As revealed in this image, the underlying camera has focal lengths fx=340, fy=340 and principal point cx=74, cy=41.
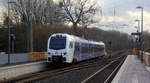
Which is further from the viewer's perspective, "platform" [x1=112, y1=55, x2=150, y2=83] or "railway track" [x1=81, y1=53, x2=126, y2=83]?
"railway track" [x1=81, y1=53, x2=126, y2=83]

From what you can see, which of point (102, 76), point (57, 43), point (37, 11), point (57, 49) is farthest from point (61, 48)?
point (37, 11)

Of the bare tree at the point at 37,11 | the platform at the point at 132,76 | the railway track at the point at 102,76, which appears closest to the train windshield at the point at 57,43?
the railway track at the point at 102,76

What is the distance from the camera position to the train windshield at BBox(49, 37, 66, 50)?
30.6 metres

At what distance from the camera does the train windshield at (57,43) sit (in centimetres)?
3063

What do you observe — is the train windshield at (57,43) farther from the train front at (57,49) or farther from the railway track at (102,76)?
the railway track at (102,76)

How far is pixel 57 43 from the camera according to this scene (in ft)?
101

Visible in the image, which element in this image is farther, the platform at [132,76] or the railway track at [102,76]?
the railway track at [102,76]

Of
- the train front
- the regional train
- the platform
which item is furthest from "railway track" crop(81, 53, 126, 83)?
the train front

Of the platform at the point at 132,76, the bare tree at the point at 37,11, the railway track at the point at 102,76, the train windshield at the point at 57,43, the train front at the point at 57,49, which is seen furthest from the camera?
the bare tree at the point at 37,11

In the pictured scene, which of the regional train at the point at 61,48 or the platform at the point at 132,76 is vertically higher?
the regional train at the point at 61,48

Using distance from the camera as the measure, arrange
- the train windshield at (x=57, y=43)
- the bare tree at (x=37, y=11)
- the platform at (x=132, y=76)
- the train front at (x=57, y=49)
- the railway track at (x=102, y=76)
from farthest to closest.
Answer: the bare tree at (x=37, y=11), the train windshield at (x=57, y=43), the train front at (x=57, y=49), the railway track at (x=102, y=76), the platform at (x=132, y=76)

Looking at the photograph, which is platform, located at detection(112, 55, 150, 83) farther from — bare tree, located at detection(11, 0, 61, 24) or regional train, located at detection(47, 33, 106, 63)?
bare tree, located at detection(11, 0, 61, 24)

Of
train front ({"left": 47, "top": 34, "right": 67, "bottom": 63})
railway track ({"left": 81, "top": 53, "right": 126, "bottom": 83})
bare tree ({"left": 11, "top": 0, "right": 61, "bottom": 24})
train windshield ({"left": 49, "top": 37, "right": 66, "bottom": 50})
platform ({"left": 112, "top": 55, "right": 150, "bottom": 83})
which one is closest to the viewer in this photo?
platform ({"left": 112, "top": 55, "right": 150, "bottom": 83})

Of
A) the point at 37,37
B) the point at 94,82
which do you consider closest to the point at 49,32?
the point at 37,37
